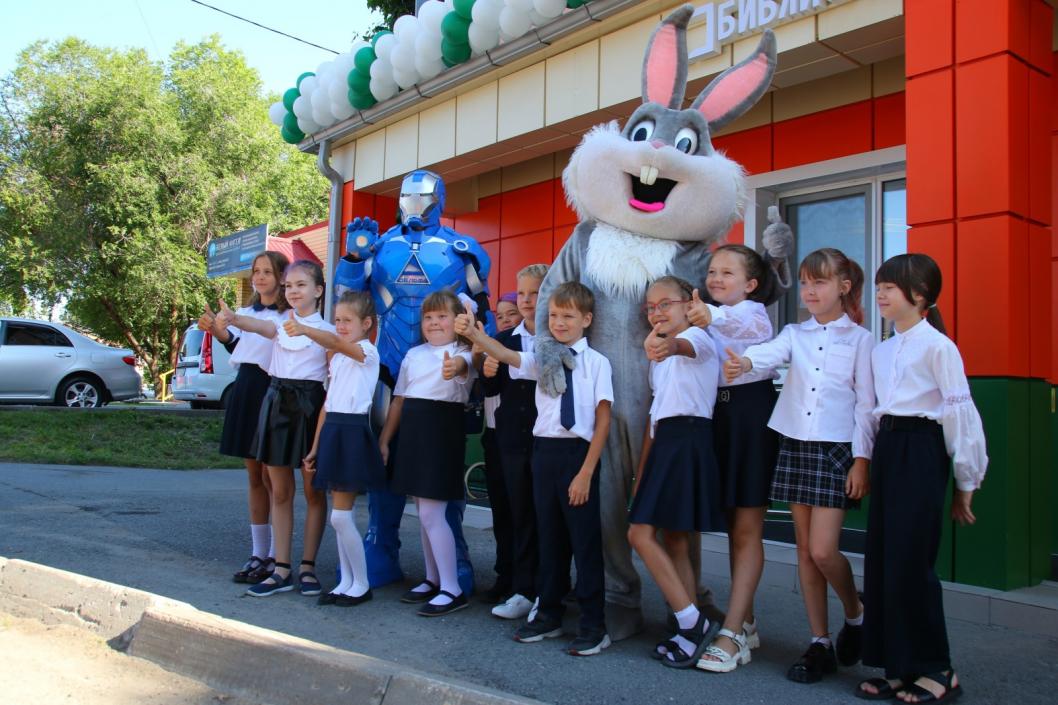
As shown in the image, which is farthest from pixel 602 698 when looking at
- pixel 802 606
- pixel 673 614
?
pixel 802 606

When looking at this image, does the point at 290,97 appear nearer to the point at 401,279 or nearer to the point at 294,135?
the point at 294,135

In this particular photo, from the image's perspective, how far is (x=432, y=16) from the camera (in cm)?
823

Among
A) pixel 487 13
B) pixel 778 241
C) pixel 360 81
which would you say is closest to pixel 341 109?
pixel 360 81

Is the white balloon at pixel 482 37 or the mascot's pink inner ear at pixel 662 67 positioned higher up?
the white balloon at pixel 482 37

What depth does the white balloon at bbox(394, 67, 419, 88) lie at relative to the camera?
8.55m

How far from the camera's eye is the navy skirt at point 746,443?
355 cm

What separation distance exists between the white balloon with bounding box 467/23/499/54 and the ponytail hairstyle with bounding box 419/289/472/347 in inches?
157

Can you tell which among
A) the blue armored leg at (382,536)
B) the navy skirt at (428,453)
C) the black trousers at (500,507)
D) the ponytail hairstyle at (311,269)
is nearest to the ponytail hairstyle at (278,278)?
the ponytail hairstyle at (311,269)

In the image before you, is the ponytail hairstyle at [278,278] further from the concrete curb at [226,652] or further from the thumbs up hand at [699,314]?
the thumbs up hand at [699,314]

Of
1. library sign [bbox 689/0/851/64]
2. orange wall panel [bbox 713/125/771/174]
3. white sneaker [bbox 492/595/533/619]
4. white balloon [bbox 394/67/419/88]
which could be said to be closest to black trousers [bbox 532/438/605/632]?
white sneaker [bbox 492/595/533/619]

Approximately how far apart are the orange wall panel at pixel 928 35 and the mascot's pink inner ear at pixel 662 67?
57.6 inches

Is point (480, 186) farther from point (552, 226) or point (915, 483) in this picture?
point (915, 483)

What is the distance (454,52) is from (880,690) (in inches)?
253

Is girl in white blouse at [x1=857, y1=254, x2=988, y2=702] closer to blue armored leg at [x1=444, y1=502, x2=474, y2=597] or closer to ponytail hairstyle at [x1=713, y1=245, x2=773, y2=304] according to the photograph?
ponytail hairstyle at [x1=713, y1=245, x2=773, y2=304]
